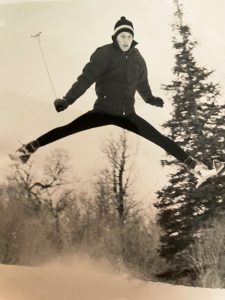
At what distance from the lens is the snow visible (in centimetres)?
212

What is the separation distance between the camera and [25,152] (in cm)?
236

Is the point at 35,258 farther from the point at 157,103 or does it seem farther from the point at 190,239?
the point at 157,103

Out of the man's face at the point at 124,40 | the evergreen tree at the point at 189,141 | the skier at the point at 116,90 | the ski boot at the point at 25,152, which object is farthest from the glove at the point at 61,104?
the evergreen tree at the point at 189,141

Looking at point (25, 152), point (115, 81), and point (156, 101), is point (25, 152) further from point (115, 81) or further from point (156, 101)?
point (156, 101)

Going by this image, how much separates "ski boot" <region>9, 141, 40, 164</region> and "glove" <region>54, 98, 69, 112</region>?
0.22 m

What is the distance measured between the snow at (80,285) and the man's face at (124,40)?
1137 mm

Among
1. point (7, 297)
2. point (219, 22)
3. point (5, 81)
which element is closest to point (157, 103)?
point (219, 22)

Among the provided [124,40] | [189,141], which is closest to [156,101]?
[189,141]

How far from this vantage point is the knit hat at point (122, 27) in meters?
2.35

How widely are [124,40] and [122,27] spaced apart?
0.07m

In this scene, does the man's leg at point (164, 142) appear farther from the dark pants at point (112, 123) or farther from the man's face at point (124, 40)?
the man's face at point (124, 40)

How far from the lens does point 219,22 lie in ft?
7.66

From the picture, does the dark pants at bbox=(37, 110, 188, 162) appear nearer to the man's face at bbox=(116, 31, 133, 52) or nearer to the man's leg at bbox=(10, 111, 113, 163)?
the man's leg at bbox=(10, 111, 113, 163)

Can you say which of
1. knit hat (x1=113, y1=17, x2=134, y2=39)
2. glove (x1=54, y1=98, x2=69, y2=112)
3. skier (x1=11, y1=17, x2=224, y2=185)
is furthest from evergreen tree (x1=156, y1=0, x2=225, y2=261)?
glove (x1=54, y1=98, x2=69, y2=112)
